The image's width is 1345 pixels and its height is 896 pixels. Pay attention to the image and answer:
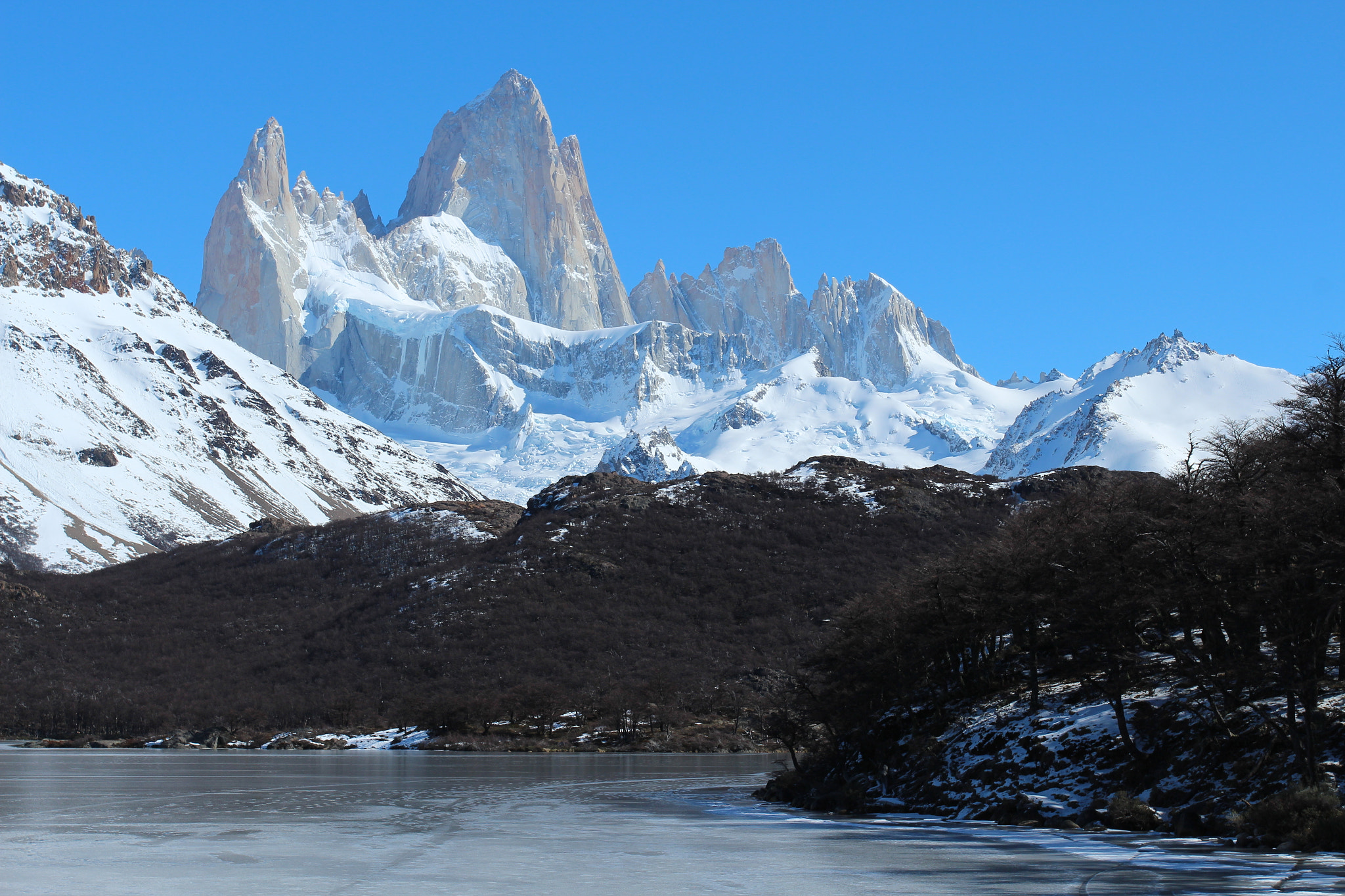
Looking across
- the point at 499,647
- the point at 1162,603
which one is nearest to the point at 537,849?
the point at 1162,603

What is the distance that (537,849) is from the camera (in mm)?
31594

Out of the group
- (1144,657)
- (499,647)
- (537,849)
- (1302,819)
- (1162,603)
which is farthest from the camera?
(499,647)

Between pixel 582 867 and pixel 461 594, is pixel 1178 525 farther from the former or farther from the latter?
pixel 461 594

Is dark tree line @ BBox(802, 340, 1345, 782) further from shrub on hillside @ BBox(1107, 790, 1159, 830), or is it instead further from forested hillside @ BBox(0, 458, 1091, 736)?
forested hillside @ BBox(0, 458, 1091, 736)

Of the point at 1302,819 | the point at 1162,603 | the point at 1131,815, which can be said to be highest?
the point at 1162,603

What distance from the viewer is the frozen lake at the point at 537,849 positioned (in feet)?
77.4

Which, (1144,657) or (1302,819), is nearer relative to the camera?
(1302,819)

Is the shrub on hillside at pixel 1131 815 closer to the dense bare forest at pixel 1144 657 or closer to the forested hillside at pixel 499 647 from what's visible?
the dense bare forest at pixel 1144 657

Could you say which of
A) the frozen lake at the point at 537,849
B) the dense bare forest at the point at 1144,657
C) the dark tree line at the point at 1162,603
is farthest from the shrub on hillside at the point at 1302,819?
the dark tree line at the point at 1162,603

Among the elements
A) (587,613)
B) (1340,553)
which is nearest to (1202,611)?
(1340,553)

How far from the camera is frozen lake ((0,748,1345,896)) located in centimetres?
2359

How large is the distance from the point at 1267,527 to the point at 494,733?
112 metres

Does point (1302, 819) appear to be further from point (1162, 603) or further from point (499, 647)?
point (499, 647)

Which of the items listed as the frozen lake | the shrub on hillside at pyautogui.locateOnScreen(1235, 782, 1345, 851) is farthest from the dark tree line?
the frozen lake
